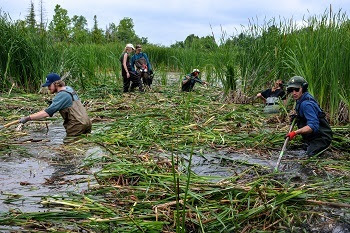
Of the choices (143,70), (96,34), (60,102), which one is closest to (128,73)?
(143,70)

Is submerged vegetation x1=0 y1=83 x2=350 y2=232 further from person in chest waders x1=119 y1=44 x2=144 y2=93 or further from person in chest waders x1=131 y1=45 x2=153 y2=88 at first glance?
person in chest waders x1=131 y1=45 x2=153 y2=88

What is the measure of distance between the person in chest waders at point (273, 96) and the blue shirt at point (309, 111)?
8.67 ft

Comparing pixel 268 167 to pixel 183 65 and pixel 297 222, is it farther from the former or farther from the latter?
pixel 183 65

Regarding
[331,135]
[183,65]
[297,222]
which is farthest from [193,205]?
[183,65]

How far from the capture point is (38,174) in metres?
4.75

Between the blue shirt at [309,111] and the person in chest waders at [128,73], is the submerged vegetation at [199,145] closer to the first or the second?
the blue shirt at [309,111]

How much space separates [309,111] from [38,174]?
3.09 meters

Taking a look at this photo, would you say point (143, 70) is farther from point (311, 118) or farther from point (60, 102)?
point (311, 118)

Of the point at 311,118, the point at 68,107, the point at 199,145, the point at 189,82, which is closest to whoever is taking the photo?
the point at 311,118

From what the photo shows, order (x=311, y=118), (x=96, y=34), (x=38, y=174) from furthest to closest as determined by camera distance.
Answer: (x=96, y=34), (x=311, y=118), (x=38, y=174)

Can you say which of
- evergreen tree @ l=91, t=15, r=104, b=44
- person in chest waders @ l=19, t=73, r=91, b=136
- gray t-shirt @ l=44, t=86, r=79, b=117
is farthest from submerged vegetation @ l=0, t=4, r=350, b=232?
evergreen tree @ l=91, t=15, r=104, b=44

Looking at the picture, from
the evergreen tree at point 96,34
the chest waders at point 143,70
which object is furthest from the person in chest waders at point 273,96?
the evergreen tree at point 96,34

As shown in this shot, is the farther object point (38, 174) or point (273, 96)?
point (273, 96)

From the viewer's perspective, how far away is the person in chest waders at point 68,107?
6.32 m
